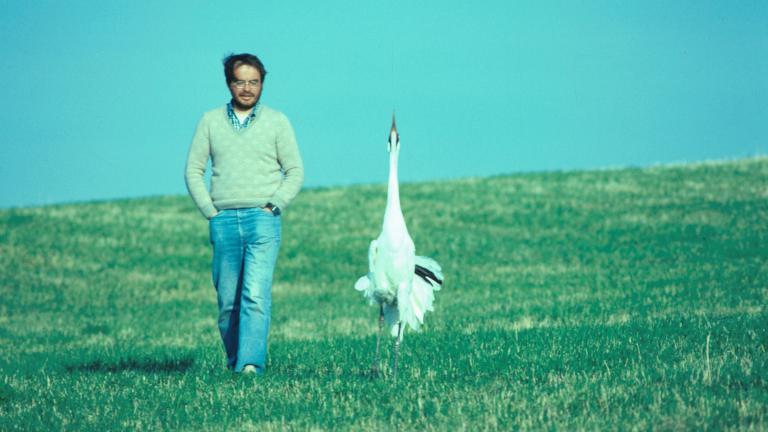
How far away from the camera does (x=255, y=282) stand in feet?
30.3

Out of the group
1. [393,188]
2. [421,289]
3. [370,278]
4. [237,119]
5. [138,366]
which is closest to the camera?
[393,188]

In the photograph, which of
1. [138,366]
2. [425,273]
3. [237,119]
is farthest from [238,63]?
[138,366]

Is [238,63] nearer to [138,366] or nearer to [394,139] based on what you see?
[394,139]

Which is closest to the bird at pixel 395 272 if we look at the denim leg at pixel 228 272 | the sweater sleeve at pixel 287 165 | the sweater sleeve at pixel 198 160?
the sweater sleeve at pixel 287 165

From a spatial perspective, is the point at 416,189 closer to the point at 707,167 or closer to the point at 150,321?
the point at 707,167

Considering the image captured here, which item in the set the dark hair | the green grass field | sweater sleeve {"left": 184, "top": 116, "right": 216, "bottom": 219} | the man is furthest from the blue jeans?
the dark hair

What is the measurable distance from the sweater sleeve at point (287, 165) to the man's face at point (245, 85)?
43cm

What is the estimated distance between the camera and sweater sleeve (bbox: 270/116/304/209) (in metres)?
9.26

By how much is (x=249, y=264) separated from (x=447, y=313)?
365 inches

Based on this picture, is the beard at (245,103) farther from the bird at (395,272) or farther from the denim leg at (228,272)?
the bird at (395,272)

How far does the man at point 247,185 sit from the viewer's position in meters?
9.20

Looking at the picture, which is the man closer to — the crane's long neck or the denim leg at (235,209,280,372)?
the denim leg at (235,209,280,372)

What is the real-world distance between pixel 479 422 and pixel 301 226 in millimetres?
26466

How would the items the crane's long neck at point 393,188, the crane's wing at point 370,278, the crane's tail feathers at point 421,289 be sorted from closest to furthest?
the crane's long neck at point 393,188
the crane's wing at point 370,278
the crane's tail feathers at point 421,289
